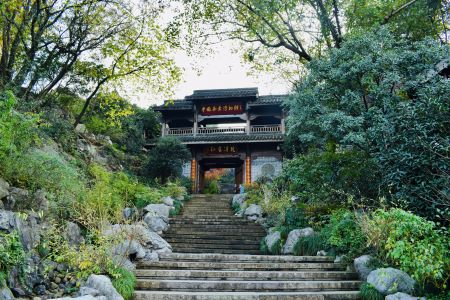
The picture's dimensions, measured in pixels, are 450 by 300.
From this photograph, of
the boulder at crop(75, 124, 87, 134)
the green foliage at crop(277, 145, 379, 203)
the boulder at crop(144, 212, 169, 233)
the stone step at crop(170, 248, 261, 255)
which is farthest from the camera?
the boulder at crop(75, 124, 87, 134)

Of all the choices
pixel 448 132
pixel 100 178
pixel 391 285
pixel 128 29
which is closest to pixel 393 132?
pixel 448 132

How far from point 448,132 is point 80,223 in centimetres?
632

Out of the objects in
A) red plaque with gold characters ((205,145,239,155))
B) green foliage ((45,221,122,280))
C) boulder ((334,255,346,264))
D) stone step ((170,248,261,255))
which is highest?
red plaque with gold characters ((205,145,239,155))

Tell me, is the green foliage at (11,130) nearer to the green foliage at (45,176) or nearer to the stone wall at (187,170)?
the green foliage at (45,176)

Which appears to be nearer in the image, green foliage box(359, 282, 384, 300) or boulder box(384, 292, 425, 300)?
boulder box(384, 292, 425, 300)

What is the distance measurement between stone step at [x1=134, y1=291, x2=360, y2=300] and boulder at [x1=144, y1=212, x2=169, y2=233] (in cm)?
421

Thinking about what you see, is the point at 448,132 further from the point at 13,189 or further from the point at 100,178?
the point at 100,178

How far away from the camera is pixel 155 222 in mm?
8820

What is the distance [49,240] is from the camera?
15.5 ft

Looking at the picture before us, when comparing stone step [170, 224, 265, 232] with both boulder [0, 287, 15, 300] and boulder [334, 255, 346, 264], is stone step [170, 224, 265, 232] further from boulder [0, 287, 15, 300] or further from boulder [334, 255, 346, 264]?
boulder [0, 287, 15, 300]

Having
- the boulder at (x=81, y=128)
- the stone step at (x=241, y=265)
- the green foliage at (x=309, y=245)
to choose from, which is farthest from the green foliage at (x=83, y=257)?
the boulder at (x=81, y=128)

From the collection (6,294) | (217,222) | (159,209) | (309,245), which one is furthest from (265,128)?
(6,294)

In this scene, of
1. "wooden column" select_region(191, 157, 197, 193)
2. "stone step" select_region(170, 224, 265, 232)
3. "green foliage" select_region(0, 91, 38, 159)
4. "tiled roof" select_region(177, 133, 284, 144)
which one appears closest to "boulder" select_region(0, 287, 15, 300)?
"green foliage" select_region(0, 91, 38, 159)

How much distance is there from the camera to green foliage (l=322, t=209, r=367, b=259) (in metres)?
5.45
